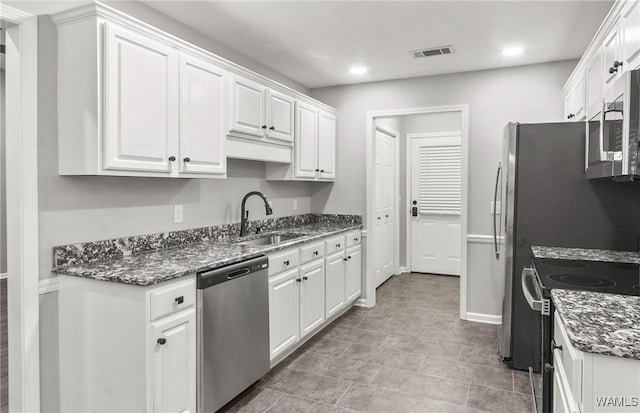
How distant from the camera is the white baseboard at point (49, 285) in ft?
6.71

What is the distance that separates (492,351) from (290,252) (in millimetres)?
1847

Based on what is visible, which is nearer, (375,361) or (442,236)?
(375,361)

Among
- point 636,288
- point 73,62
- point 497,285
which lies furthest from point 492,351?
point 73,62

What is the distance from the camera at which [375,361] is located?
3.15m

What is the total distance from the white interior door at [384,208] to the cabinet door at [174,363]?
3.21 metres

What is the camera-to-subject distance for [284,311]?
119 inches

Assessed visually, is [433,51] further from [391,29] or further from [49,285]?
[49,285]

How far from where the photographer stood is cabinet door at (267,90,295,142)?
3375 millimetres

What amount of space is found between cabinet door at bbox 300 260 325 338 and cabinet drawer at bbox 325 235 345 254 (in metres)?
0.17

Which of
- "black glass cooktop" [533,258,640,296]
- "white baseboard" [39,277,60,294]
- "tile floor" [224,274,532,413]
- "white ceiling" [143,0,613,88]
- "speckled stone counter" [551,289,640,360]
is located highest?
"white ceiling" [143,0,613,88]

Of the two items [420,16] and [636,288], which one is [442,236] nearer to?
[420,16]

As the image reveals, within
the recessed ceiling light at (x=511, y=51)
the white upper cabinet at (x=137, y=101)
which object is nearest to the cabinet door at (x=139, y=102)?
the white upper cabinet at (x=137, y=101)

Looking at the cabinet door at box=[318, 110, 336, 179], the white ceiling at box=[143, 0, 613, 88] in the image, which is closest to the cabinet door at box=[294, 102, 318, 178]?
the cabinet door at box=[318, 110, 336, 179]

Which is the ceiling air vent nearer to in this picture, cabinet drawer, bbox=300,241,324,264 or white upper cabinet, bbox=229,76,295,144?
white upper cabinet, bbox=229,76,295,144
